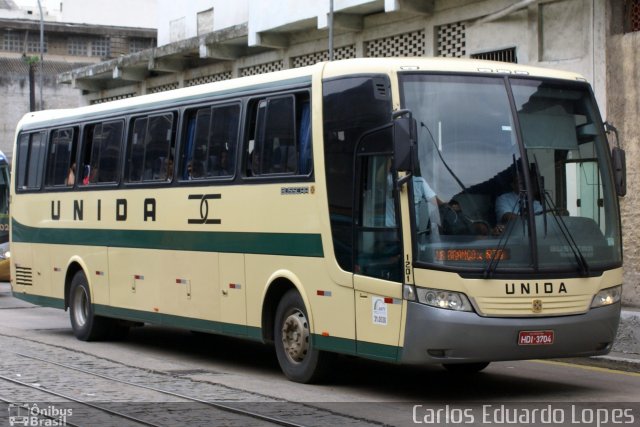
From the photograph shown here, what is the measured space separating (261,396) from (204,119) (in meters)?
3.96

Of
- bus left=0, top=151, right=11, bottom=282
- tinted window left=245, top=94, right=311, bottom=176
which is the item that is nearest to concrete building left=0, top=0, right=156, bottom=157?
bus left=0, top=151, right=11, bottom=282

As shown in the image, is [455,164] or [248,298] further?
[248,298]

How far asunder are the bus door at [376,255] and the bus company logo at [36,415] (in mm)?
2661

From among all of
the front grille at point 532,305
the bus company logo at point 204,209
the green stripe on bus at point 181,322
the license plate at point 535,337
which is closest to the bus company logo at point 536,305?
the front grille at point 532,305

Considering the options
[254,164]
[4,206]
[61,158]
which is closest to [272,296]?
[254,164]

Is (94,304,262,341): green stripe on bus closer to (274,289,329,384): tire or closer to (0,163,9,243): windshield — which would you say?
(274,289,329,384): tire

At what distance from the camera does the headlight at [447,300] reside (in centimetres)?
982

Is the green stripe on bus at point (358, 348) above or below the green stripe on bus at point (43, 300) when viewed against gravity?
above

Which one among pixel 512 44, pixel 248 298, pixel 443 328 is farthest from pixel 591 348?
pixel 512 44

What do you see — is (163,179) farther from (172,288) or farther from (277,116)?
(277,116)

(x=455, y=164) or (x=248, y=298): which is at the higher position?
(x=455, y=164)

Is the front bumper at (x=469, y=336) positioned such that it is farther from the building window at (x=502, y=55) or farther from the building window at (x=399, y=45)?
the building window at (x=399, y=45)

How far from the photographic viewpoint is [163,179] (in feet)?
45.8

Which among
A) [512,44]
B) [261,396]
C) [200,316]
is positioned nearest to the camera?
[261,396]
